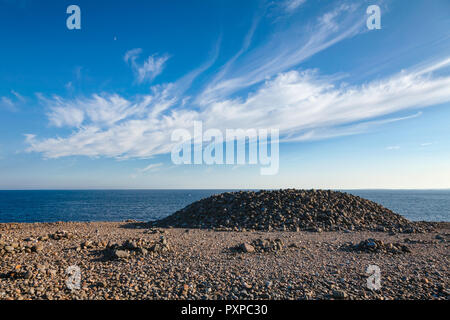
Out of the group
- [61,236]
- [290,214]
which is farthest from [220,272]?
[290,214]

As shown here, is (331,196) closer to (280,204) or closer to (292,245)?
(280,204)

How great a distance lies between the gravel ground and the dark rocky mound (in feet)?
20.1

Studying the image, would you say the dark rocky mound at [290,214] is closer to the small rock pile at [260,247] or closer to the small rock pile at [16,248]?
the small rock pile at [260,247]

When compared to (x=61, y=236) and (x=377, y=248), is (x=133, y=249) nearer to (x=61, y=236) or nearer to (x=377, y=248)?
(x=61, y=236)

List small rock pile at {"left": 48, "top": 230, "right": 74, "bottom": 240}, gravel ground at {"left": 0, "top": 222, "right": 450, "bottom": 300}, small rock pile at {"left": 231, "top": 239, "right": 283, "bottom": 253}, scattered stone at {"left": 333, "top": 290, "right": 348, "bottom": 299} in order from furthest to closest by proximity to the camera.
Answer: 1. small rock pile at {"left": 48, "top": 230, "right": 74, "bottom": 240}
2. small rock pile at {"left": 231, "top": 239, "right": 283, "bottom": 253}
3. gravel ground at {"left": 0, "top": 222, "right": 450, "bottom": 300}
4. scattered stone at {"left": 333, "top": 290, "right": 348, "bottom": 299}

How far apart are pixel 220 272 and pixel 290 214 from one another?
13.5 m

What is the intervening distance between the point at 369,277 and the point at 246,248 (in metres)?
5.22

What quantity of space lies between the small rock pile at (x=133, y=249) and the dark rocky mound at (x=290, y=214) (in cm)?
825

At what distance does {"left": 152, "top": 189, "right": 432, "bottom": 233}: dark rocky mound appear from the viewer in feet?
63.2

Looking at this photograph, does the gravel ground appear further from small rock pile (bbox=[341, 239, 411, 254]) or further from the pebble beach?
small rock pile (bbox=[341, 239, 411, 254])

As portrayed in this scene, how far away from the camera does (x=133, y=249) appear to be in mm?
10875

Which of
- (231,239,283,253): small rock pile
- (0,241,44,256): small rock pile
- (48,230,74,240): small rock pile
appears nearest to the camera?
(0,241,44,256): small rock pile

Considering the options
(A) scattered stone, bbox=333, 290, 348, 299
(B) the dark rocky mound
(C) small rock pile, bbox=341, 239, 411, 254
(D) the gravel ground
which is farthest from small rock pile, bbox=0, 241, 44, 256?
(C) small rock pile, bbox=341, 239, 411, 254
